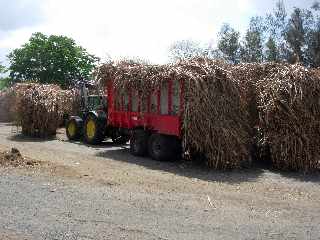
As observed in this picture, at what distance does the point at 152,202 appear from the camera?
8.92 m

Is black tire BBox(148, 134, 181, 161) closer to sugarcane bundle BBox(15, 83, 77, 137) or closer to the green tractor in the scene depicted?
the green tractor

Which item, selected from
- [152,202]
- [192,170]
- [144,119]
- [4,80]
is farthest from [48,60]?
[152,202]

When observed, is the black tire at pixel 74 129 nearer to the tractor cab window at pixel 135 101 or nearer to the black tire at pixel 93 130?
the black tire at pixel 93 130

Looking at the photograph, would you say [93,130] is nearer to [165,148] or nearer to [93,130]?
[93,130]

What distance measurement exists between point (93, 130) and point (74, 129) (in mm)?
1718

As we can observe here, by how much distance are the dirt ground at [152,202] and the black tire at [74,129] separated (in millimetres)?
5789

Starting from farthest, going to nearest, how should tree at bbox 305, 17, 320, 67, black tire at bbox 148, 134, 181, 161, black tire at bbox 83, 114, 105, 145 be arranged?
tree at bbox 305, 17, 320, 67 < black tire at bbox 83, 114, 105, 145 < black tire at bbox 148, 134, 181, 161

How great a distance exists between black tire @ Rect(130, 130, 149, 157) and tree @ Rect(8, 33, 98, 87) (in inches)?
852

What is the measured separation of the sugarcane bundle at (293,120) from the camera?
13.5 meters

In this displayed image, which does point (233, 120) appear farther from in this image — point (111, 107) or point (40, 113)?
point (40, 113)

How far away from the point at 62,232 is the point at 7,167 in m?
6.16

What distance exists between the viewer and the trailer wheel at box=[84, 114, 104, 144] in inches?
741

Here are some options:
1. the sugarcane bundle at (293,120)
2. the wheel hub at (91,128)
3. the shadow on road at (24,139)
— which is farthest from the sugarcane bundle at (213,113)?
the shadow on road at (24,139)

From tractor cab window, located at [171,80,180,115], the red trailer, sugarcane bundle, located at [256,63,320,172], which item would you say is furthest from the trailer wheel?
sugarcane bundle, located at [256,63,320,172]
